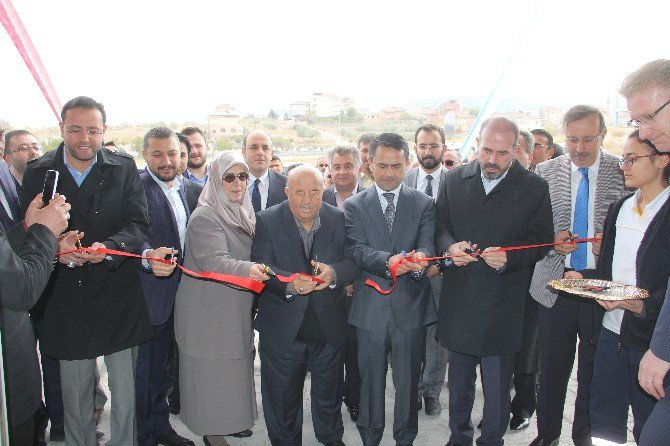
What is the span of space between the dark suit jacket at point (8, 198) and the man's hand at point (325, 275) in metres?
2.12

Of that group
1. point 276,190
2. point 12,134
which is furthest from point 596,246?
point 12,134

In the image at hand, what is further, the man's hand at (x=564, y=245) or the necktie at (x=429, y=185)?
the necktie at (x=429, y=185)

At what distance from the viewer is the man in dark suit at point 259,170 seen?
4.66 metres

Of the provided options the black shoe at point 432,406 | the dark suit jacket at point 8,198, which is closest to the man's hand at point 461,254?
the black shoe at point 432,406

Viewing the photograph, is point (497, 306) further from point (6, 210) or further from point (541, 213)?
point (6, 210)

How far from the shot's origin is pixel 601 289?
264cm

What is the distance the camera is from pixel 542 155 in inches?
216

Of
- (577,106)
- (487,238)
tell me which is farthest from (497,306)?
(577,106)

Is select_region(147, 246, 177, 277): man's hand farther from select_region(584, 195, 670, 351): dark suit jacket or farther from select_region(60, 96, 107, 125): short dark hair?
select_region(584, 195, 670, 351): dark suit jacket

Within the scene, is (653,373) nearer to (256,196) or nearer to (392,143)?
(392,143)

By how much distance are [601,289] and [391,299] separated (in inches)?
49.1

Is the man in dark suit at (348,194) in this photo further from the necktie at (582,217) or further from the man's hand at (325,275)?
the necktie at (582,217)

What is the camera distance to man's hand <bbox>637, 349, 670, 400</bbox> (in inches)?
79.0

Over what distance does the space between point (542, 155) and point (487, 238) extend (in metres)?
2.78
